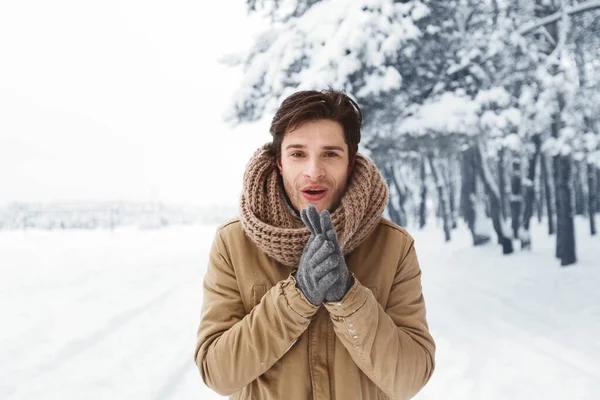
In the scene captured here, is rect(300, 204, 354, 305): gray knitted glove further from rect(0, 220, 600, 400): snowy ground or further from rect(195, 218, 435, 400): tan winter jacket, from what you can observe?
rect(0, 220, 600, 400): snowy ground

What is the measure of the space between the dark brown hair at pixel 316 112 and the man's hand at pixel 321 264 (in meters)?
0.33

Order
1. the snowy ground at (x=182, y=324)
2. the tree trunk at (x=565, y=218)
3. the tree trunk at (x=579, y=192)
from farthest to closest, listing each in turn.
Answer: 1. the tree trunk at (x=579, y=192)
2. the tree trunk at (x=565, y=218)
3. the snowy ground at (x=182, y=324)

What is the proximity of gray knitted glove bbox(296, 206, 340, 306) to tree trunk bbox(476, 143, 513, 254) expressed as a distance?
359 inches

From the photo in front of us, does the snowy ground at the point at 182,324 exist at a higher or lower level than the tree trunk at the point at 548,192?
lower

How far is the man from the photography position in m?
1.25

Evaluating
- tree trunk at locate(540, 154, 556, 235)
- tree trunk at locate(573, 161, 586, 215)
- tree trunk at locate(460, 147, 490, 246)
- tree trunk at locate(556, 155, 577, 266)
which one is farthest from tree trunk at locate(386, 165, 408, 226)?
tree trunk at locate(556, 155, 577, 266)

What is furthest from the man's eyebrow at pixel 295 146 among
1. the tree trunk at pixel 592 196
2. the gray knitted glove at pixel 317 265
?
the tree trunk at pixel 592 196

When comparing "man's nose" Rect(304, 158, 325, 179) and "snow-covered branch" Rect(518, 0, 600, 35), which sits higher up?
"snow-covered branch" Rect(518, 0, 600, 35)

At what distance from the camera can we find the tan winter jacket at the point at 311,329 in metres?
1.26

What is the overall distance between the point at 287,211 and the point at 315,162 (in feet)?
0.67

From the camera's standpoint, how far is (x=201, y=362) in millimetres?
1385

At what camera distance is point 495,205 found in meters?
9.84

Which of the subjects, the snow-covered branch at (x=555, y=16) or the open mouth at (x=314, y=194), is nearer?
the open mouth at (x=314, y=194)

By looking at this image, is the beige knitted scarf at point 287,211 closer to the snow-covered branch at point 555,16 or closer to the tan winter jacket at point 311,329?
the tan winter jacket at point 311,329
